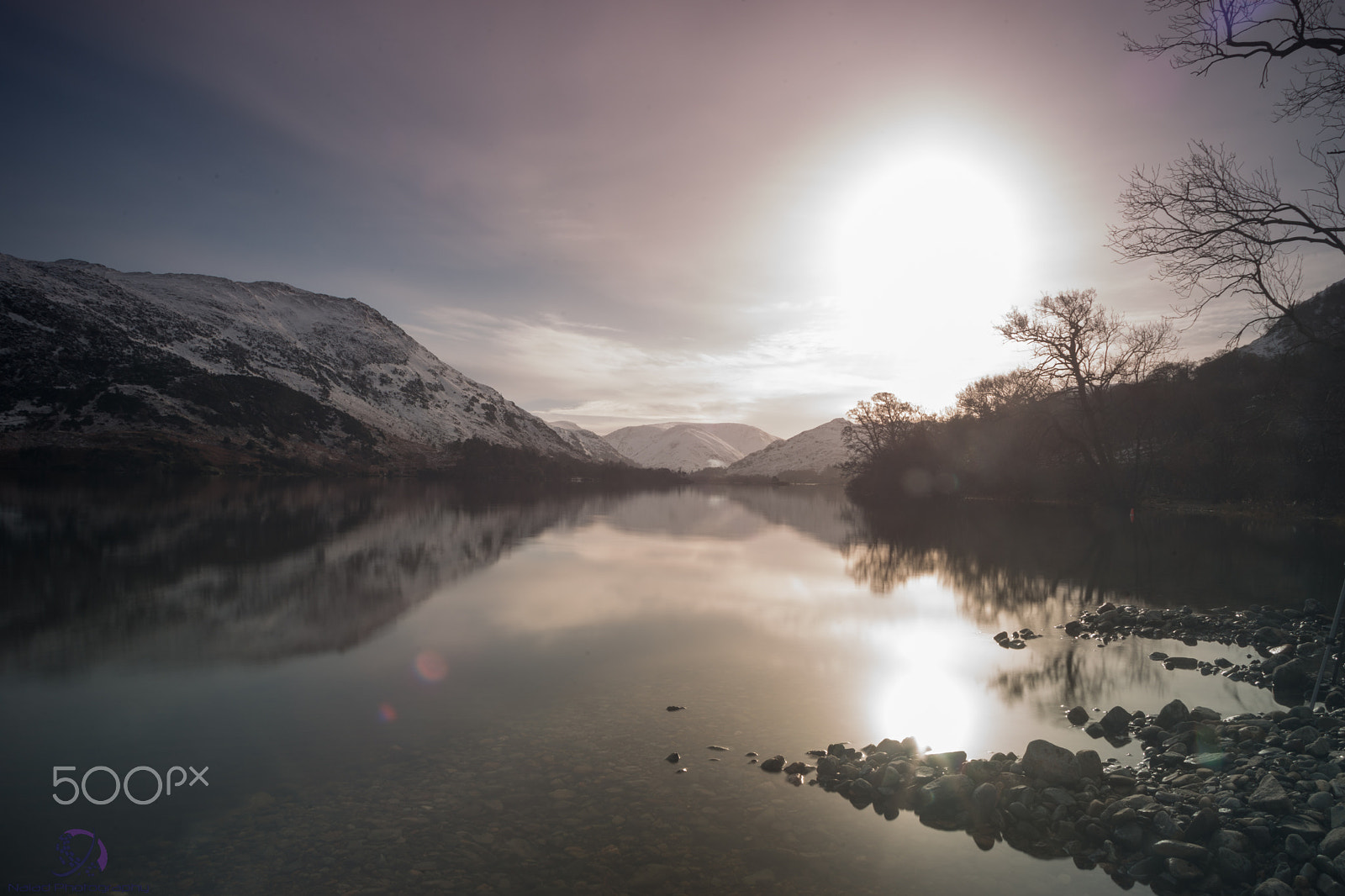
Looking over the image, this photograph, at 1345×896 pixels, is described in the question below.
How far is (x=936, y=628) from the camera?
50.4 ft

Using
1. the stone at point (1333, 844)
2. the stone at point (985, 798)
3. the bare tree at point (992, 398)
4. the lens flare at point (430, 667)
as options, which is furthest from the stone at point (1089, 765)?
the bare tree at point (992, 398)

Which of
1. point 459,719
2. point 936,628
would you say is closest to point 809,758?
point 459,719

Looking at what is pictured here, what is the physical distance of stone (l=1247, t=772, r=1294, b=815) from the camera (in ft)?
19.8

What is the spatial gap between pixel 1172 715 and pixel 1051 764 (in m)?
3.18

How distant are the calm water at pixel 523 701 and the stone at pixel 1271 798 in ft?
6.27

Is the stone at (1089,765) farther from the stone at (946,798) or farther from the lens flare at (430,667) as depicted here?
the lens flare at (430,667)

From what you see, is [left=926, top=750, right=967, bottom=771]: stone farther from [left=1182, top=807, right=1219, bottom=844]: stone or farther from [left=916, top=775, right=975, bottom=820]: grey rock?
[left=1182, top=807, right=1219, bottom=844]: stone

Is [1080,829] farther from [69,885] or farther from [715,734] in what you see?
[69,885]

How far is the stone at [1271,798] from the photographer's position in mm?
6023

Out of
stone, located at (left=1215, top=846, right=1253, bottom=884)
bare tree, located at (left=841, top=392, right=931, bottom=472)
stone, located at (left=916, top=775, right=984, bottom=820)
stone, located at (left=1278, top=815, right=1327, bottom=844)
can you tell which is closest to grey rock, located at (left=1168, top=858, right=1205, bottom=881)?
stone, located at (left=1215, top=846, right=1253, bottom=884)

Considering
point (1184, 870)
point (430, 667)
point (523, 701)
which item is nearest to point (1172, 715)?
point (1184, 870)

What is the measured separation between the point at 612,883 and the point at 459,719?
4.46 m

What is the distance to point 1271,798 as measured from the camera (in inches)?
240

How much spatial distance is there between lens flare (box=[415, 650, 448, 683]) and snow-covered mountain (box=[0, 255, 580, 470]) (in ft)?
297
